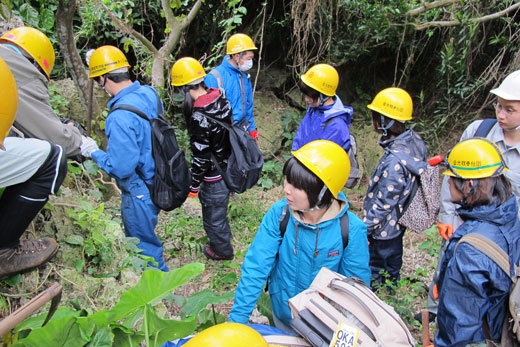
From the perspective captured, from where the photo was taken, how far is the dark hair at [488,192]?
78.3 inches

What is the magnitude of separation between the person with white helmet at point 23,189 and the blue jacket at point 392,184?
2246 mm

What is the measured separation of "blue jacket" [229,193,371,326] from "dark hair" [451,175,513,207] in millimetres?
622

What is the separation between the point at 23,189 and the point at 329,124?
9.45 ft

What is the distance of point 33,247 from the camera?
2059 mm

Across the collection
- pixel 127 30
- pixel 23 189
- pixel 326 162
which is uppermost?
pixel 127 30

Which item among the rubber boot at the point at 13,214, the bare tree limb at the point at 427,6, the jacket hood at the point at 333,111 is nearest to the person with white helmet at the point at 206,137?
the jacket hood at the point at 333,111

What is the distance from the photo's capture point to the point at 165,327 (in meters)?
1.40

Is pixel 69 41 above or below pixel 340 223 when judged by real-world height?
above

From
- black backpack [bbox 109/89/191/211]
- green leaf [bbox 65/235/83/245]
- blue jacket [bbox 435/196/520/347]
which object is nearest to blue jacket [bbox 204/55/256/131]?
black backpack [bbox 109/89/191/211]

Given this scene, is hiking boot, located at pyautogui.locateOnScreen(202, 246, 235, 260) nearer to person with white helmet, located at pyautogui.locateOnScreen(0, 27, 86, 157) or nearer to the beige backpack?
person with white helmet, located at pyautogui.locateOnScreen(0, 27, 86, 157)

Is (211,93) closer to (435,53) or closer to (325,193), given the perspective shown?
(325,193)

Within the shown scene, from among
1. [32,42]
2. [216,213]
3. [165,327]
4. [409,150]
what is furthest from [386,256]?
[32,42]

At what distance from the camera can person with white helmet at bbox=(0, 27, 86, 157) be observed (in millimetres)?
2217

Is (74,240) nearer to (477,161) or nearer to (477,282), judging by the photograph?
(477,282)
